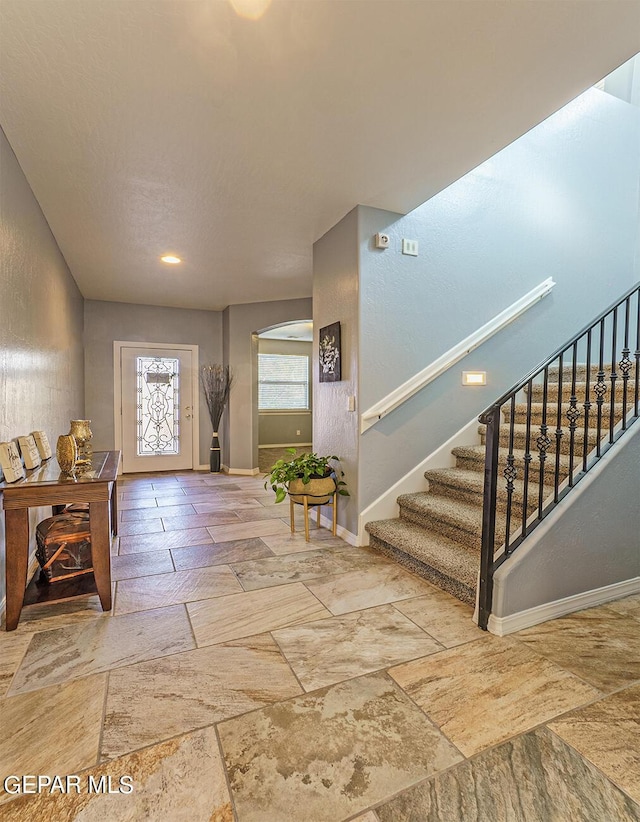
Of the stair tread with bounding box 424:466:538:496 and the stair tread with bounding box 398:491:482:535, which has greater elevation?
the stair tread with bounding box 424:466:538:496

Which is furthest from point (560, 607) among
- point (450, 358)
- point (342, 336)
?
point (342, 336)

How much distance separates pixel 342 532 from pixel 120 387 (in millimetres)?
4343

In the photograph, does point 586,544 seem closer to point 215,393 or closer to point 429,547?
point 429,547

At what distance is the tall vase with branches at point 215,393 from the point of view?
631cm

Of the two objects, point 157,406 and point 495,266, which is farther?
point 157,406

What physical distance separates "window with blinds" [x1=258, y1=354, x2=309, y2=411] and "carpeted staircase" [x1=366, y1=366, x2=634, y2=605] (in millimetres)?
6549

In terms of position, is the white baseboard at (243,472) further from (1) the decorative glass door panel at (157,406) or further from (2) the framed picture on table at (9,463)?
(2) the framed picture on table at (9,463)

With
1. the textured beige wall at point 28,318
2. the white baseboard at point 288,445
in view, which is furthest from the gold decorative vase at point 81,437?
the white baseboard at point 288,445

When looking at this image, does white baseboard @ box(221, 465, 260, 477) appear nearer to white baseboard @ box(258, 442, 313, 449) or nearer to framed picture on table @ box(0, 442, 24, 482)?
white baseboard @ box(258, 442, 313, 449)

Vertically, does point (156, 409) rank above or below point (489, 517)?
above

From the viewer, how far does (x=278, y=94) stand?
1.94 m

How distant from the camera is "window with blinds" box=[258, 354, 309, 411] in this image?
9461mm

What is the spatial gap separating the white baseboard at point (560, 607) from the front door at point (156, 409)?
213 inches

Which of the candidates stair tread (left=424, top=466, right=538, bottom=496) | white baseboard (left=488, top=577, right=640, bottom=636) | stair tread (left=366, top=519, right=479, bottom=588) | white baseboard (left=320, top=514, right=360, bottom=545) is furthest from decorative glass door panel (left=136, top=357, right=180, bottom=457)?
white baseboard (left=488, top=577, right=640, bottom=636)
